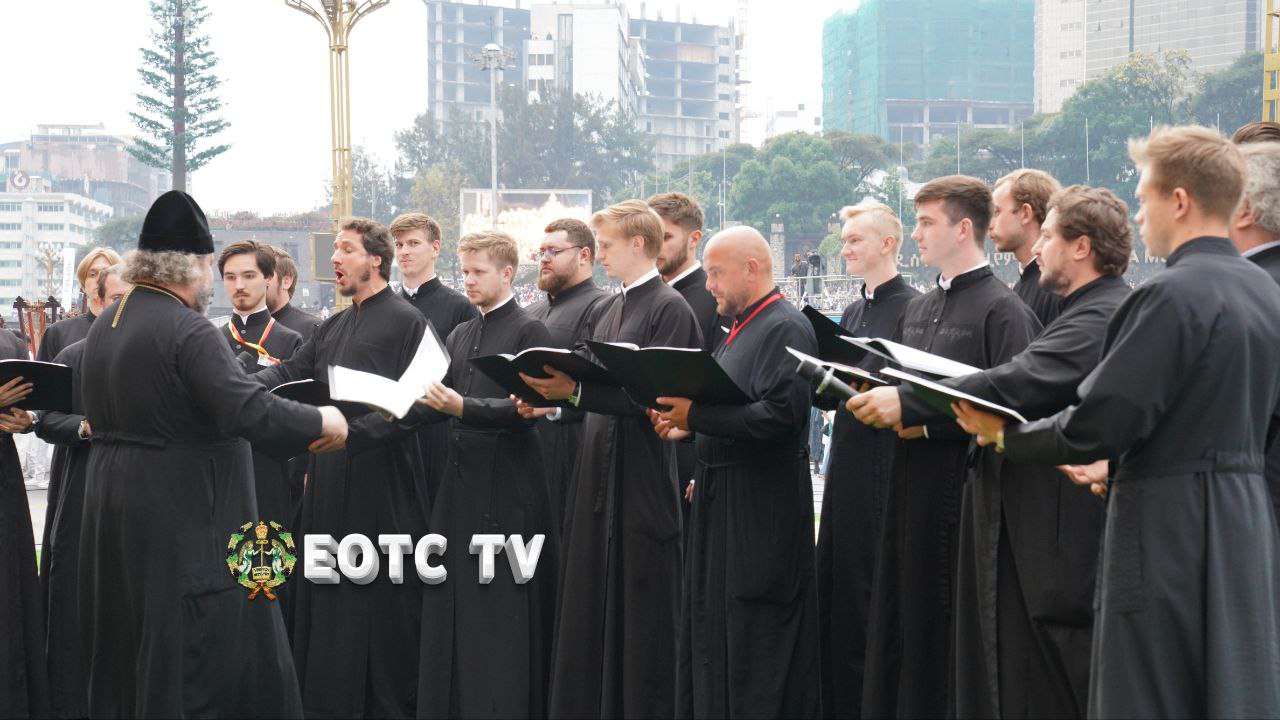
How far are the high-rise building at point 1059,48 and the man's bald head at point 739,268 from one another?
404 ft

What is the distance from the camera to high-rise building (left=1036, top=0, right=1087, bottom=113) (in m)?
121

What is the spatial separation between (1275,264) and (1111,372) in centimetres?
127

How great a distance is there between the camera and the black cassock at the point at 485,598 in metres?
6.21

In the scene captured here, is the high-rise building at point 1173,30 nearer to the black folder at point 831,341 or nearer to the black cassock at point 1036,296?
the black cassock at point 1036,296

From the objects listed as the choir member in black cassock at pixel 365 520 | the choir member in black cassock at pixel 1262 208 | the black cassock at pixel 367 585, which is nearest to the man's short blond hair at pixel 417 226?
the choir member in black cassock at pixel 365 520

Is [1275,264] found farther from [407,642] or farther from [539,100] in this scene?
[539,100]

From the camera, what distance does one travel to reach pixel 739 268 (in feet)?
18.0

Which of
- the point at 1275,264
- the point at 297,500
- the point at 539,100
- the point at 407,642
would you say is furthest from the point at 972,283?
the point at 539,100

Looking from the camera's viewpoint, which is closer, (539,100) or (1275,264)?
(1275,264)

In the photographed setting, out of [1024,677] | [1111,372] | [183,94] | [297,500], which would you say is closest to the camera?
[1111,372]

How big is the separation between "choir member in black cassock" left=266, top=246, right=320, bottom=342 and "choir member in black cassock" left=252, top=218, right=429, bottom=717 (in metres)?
1.91

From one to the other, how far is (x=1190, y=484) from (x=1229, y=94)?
9271 centimetres

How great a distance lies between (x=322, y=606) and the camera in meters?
6.40

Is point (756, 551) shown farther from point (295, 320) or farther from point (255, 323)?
point (295, 320)
